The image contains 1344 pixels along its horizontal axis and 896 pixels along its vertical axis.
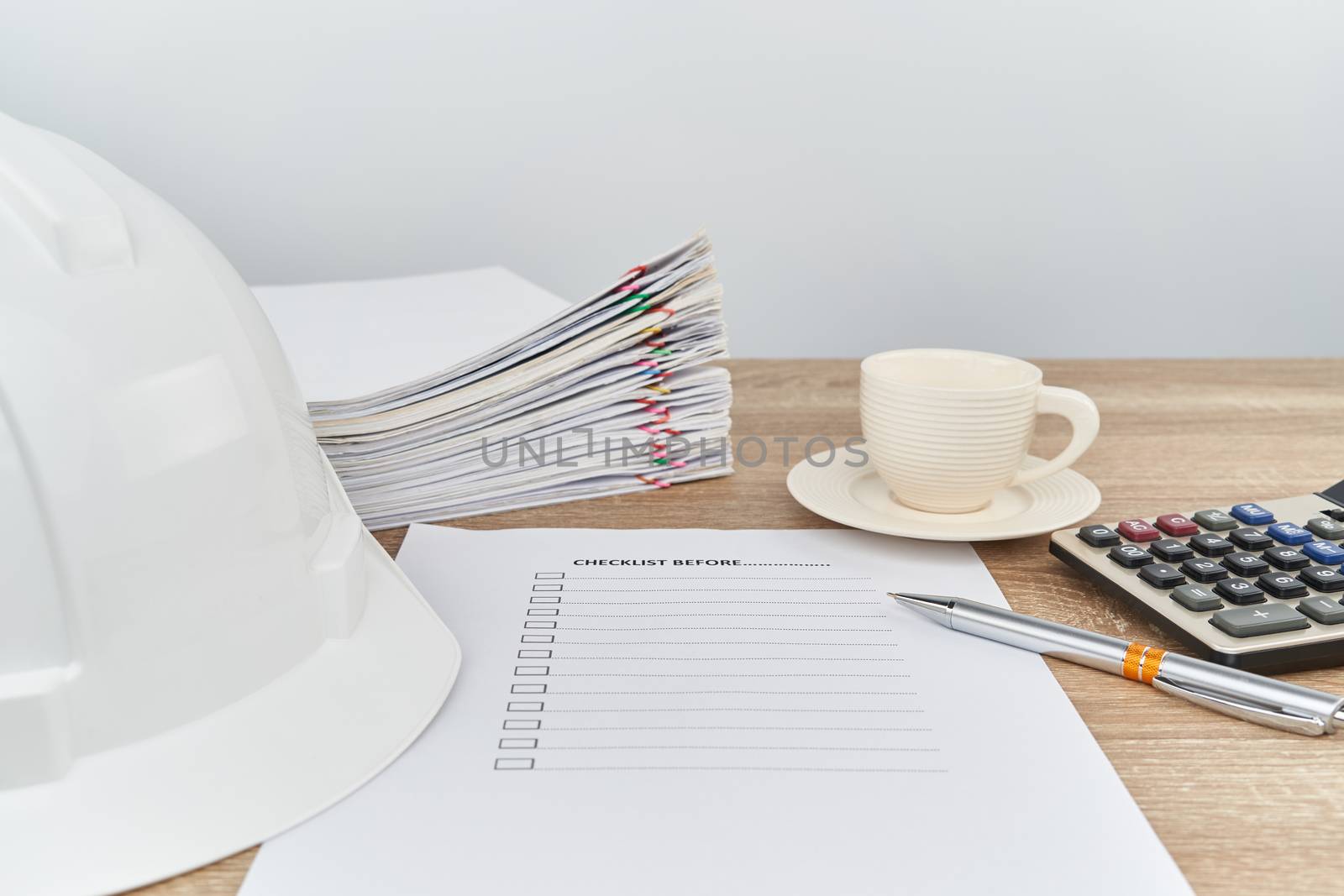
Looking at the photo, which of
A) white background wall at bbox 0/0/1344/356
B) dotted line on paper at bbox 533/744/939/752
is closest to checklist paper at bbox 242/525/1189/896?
dotted line on paper at bbox 533/744/939/752

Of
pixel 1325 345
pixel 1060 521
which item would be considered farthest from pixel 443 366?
pixel 1325 345

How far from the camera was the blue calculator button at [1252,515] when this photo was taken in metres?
0.53

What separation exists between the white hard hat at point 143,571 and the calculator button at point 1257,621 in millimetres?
341

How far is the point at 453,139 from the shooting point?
1.32m

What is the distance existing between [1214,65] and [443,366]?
121 cm

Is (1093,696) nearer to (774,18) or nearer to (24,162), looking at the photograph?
(24,162)

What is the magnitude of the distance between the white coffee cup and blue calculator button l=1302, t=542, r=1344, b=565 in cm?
11

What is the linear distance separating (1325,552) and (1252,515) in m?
0.05

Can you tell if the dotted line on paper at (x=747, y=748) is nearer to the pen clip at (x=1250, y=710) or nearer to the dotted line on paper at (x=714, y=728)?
the dotted line on paper at (x=714, y=728)

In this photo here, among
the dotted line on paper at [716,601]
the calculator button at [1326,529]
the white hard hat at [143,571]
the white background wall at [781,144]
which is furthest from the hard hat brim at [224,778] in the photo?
the white background wall at [781,144]

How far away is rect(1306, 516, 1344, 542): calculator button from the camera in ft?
1.68

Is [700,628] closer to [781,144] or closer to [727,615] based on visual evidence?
[727,615]

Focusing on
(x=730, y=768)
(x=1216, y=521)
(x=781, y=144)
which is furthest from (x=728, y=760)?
(x=781, y=144)

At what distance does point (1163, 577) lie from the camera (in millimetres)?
476
